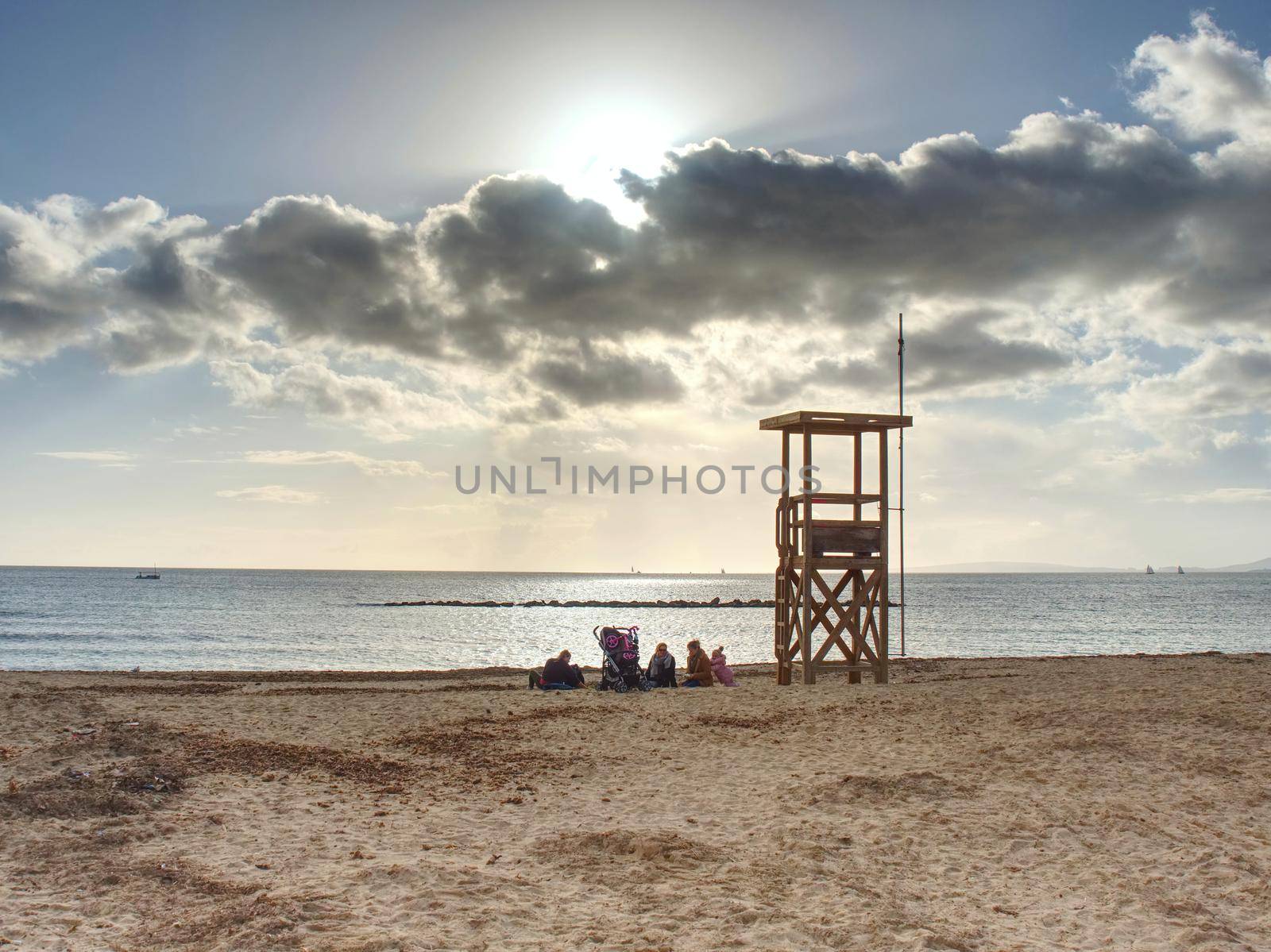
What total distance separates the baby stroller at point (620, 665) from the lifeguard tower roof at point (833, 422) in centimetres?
486

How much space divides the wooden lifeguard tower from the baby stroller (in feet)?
9.13

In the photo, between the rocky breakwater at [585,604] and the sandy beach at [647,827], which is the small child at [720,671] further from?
the rocky breakwater at [585,604]

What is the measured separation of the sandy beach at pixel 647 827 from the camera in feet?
20.0

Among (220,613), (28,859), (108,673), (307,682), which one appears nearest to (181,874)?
(28,859)

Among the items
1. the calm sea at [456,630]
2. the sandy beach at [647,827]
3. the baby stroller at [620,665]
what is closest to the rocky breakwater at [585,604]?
the calm sea at [456,630]

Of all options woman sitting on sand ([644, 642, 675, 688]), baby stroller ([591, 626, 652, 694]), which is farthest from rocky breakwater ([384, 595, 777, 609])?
baby stroller ([591, 626, 652, 694])

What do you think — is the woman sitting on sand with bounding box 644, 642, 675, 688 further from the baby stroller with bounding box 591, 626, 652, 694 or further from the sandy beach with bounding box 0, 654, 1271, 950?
the sandy beach with bounding box 0, 654, 1271, 950

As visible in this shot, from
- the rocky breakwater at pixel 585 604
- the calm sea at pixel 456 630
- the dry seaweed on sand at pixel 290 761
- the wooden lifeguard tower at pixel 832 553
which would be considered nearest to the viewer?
the dry seaweed on sand at pixel 290 761

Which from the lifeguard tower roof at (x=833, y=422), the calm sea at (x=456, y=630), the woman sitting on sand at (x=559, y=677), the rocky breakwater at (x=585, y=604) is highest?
the lifeguard tower roof at (x=833, y=422)

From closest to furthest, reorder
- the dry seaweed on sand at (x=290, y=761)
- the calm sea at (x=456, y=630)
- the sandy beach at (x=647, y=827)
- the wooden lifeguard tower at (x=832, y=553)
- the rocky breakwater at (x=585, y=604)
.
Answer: the sandy beach at (x=647, y=827) < the dry seaweed on sand at (x=290, y=761) < the wooden lifeguard tower at (x=832, y=553) < the calm sea at (x=456, y=630) < the rocky breakwater at (x=585, y=604)

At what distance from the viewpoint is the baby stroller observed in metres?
18.0

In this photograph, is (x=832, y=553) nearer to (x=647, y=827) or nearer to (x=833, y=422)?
(x=833, y=422)

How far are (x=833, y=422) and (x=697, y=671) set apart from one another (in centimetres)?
557

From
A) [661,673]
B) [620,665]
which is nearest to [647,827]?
[620,665]
